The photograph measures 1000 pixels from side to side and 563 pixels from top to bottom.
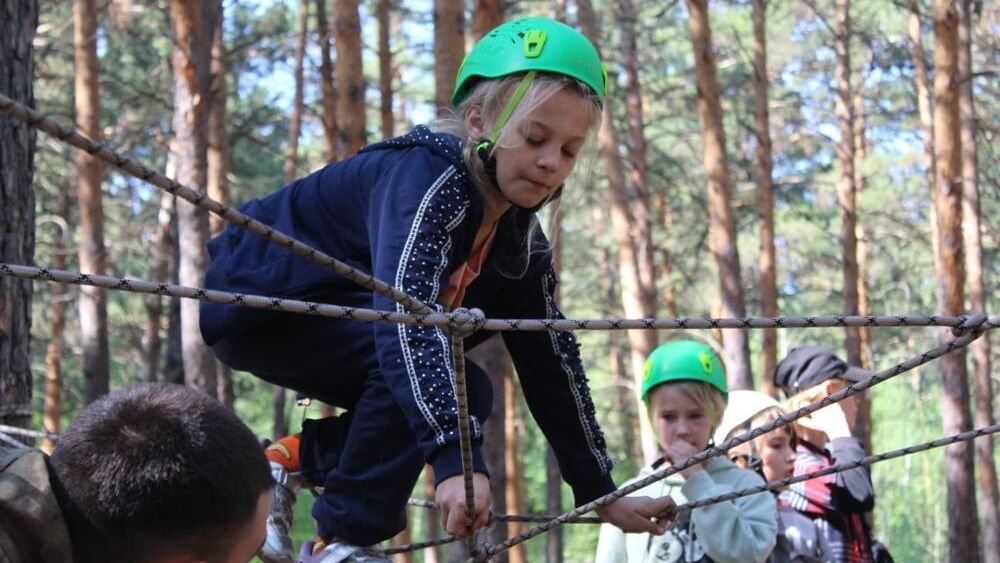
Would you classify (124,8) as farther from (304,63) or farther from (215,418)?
(215,418)

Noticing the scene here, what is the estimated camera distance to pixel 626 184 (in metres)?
17.7

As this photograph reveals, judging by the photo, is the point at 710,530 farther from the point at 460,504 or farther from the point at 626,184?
the point at 626,184

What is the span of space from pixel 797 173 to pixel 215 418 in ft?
81.9

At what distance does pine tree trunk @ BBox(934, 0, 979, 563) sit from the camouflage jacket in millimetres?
11025

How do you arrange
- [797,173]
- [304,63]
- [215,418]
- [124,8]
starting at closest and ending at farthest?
1. [215,418]
2. [124,8]
3. [304,63]
4. [797,173]

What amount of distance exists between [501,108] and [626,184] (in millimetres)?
15352

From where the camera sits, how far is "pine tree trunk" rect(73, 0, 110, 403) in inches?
497

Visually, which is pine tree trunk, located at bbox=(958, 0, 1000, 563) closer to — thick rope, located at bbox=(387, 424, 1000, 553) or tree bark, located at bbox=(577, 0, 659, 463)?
tree bark, located at bbox=(577, 0, 659, 463)

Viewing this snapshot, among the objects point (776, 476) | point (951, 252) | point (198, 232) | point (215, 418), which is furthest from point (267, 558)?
point (951, 252)

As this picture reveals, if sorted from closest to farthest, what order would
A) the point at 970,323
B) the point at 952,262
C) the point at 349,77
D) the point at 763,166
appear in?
the point at 970,323, the point at 349,77, the point at 952,262, the point at 763,166

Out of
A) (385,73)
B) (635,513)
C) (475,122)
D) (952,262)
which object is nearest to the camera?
(475,122)

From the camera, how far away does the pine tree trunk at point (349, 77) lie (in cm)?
1039

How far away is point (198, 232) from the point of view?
9633mm

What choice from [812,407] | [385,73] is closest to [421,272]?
[812,407]
